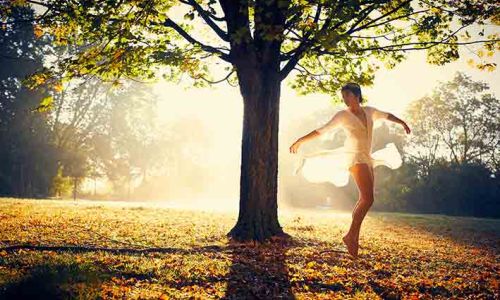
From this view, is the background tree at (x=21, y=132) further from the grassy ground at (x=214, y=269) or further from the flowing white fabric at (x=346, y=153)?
the flowing white fabric at (x=346, y=153)

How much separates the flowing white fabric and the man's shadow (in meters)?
1.52

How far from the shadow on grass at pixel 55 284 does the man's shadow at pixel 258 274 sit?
1524 millimetres

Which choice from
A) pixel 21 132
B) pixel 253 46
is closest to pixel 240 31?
pixel 253 46

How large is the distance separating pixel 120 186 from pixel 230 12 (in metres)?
80.5

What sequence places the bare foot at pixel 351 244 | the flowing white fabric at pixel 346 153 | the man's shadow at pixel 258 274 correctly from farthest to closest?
the bare foot at pixel 351 244 → the flowing white fabric at pixel 346 153 → the man's shadow at pixel 258 274

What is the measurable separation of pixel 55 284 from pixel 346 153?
4453 millimetres

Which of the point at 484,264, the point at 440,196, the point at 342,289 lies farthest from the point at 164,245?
the point at 440,196

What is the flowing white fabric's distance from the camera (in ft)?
21.5

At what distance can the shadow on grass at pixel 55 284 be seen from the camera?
4.32 metres

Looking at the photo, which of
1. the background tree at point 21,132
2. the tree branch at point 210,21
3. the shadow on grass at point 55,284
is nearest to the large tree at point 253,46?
the tree branch at point 210,21

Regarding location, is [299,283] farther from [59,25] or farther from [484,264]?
[59,25]

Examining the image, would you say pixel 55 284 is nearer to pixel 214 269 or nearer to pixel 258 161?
pixel 214 269

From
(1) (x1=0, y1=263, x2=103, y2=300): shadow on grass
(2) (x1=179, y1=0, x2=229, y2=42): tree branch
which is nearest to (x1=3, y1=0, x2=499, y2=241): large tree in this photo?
(2) (x1=179, y1=0, x2=229, y2=42): tree branch

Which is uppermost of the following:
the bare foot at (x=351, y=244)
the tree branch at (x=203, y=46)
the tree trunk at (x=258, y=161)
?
the tree branch at (x=203, y=46)
